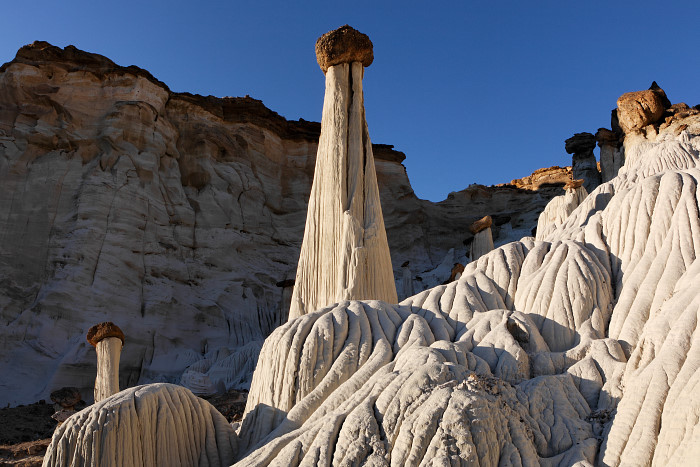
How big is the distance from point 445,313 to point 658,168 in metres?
6.28

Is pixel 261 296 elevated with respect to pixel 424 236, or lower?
lower

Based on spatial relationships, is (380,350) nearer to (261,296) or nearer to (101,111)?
(261,296)

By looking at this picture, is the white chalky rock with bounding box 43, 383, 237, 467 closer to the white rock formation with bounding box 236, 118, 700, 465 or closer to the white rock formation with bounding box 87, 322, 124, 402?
the white rock formation with bounding box 236, 118, 700, 465

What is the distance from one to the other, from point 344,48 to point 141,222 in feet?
43.8

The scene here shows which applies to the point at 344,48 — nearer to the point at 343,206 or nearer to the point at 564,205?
the point at 343,206

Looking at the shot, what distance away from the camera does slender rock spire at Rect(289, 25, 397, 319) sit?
13.2 meters

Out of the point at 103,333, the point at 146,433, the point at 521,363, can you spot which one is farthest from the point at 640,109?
the point at 146,433

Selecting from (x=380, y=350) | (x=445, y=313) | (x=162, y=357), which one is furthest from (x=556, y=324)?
(x=162, y=357)

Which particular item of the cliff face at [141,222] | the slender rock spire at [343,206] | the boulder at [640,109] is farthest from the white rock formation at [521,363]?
the boulder at [640,109]

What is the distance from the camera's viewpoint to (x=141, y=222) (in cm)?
2555

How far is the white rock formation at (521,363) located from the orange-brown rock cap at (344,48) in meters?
6.65

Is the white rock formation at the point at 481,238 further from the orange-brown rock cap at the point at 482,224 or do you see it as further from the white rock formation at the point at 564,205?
the white rock formation at the point at 564,205

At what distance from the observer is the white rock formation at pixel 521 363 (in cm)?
557

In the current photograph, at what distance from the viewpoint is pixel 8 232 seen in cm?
2391
